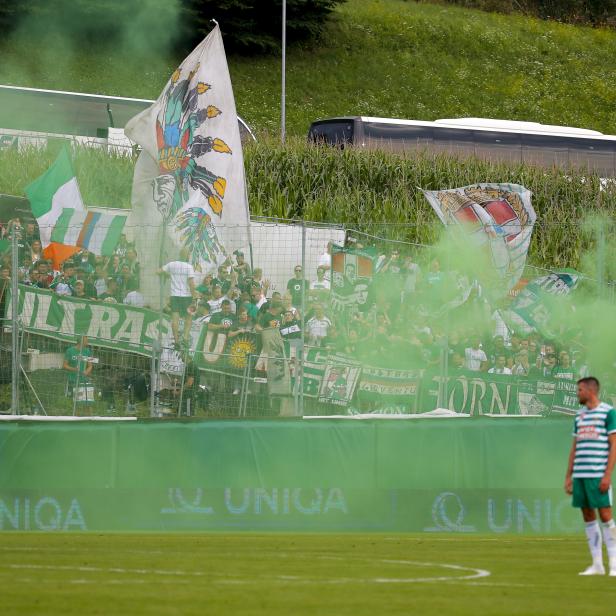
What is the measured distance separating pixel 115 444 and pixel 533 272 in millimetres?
6270

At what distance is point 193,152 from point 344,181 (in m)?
11.9

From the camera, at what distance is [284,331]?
625 inches

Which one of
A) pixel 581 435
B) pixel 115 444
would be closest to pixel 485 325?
pixel 115 444

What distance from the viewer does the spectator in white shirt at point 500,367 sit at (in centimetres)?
1622

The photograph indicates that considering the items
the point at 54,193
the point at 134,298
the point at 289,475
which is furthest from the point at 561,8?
the point at 289,475

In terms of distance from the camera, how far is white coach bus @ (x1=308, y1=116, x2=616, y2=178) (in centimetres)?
3366

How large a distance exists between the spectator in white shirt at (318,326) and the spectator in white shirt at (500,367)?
2.03 meters

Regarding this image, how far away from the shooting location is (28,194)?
1878 centimetres

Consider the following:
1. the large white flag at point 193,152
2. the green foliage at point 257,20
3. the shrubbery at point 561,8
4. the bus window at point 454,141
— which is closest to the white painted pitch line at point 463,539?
the large white flag at point 193,152

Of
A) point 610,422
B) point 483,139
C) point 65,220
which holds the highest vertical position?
point 483,139

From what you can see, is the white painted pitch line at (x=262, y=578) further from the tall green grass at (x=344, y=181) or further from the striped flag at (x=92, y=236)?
the tall green grass at (x=344, y=181)

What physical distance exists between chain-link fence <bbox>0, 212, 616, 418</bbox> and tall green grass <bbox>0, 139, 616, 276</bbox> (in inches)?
368

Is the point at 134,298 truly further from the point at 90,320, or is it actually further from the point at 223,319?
the point at 223,319

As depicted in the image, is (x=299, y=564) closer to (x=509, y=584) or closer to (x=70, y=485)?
(x=509, y=584)
